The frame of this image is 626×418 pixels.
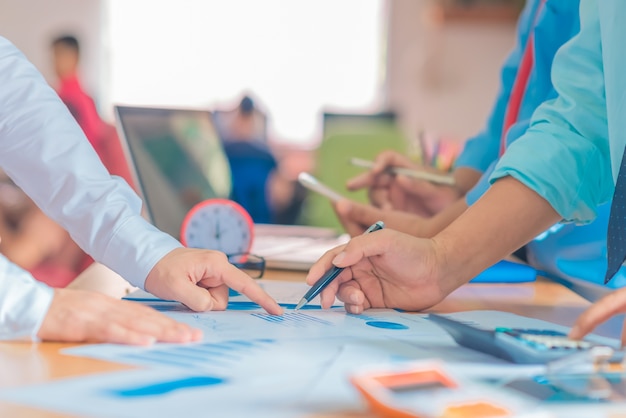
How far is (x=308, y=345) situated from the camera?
77cm

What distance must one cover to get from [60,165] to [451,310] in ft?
1.72

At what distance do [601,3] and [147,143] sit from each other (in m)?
0.86

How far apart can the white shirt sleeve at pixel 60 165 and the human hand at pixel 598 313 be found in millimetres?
482

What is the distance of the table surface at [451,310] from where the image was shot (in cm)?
65

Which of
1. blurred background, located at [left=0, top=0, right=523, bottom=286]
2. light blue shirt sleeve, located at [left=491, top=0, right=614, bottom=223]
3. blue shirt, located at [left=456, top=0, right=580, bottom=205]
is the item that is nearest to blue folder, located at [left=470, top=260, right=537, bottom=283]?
blue shirt, located at [left=456, top=0, right=580, bottom=205]

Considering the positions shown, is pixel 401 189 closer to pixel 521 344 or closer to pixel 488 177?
pixel 488 177

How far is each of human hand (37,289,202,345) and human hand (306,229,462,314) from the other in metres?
0.25

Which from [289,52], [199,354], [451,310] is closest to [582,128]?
[451,310]

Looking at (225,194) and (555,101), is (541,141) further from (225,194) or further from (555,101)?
(225,194)

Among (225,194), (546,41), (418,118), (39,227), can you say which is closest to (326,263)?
(546,41)

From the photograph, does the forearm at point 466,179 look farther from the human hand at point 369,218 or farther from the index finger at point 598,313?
the index finger at point 598,313

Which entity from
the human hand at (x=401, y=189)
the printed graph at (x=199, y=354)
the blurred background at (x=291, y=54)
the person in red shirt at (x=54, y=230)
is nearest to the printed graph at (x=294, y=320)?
the printed graph at (x=199, y=354)

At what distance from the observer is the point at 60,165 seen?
106cm

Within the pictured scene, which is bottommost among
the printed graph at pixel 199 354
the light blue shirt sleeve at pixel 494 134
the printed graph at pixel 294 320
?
the printed graph at pixel 294 320
